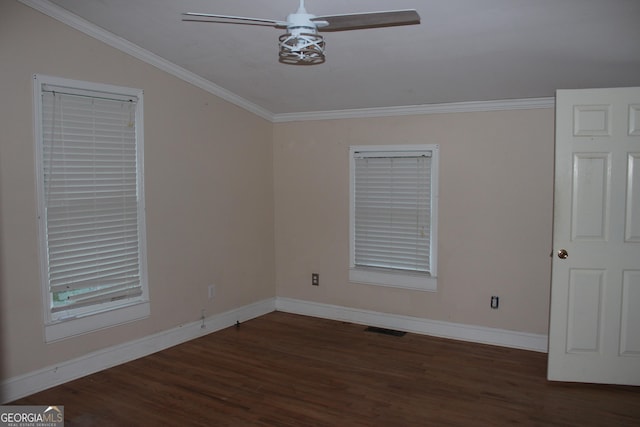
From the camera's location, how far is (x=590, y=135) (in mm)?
3307

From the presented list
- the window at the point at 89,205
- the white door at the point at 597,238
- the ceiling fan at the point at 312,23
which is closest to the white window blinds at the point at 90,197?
the window at the point at 89,205

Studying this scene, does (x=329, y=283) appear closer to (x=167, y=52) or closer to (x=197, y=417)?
(x=197, y=417)

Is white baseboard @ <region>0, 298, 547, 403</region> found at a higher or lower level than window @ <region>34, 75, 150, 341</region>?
lower

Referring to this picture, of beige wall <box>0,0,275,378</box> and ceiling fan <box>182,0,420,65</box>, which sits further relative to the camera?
beige wall <box>0,0,275,378</box>

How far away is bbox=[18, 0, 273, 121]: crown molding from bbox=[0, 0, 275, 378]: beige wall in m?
0.05

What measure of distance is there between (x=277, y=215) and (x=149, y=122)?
6.05ft

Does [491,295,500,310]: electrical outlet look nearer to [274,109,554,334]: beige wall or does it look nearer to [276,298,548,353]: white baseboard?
[274,109,554,334]: beige wall

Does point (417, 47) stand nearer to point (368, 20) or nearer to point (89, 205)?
point (368, 20)

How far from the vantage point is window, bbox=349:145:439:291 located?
4477 mm

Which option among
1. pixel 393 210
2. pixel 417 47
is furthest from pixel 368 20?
pixel 393 210

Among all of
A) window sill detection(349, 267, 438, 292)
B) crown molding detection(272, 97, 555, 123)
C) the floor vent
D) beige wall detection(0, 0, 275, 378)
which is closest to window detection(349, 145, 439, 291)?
window sill detection(349, 267, 438, 292)

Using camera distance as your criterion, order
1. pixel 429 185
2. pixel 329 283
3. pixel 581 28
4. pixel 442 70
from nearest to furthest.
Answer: pixel 581 28, pixel 442 70, pixel 429 185, pixel 329 283

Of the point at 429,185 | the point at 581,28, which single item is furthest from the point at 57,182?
the point at 581,28

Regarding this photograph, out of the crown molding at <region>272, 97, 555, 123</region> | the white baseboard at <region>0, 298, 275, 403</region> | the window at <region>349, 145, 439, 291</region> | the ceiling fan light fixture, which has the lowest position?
the white baseboard at <region>0, 298, 275, 403</region>
